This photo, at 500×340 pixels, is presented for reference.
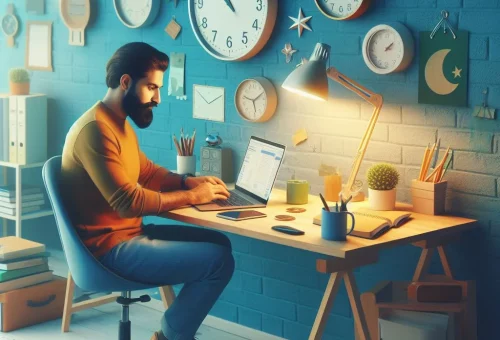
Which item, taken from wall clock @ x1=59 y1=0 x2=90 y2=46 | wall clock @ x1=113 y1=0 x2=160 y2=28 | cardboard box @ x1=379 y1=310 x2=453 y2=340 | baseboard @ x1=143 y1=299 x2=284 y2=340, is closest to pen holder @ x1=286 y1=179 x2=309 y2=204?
cardboard box @ x1=379 y1=310 x2=453 y2=340

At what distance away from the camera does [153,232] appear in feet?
11.9

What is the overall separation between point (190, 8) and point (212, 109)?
0.48m

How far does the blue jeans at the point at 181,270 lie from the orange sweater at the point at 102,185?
89 mm

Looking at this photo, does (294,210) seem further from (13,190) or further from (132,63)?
(13,190)

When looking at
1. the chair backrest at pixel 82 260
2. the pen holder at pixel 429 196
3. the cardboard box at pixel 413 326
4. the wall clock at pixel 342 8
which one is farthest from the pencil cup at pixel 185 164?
the cardboard box at pixel 413 326

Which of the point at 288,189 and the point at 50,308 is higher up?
the point at 288,189

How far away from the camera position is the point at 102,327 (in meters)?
4.21

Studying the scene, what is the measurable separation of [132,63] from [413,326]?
1444 millimetres

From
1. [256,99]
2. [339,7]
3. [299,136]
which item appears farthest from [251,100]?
[339,7]

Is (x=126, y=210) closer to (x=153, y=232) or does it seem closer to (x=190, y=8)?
(x=153, y=232)

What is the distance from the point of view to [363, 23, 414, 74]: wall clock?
3332 mm

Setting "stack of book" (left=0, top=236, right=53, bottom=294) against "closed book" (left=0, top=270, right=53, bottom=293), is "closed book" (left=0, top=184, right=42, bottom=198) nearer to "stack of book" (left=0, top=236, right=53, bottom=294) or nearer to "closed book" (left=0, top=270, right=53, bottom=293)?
"stack of book" (left=0, top=236, right=53, bottom=294)

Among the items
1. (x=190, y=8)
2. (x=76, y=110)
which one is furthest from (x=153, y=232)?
(x=76, y=110)

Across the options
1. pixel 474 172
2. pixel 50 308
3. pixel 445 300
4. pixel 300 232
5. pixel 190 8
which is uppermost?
pixel 190 8
